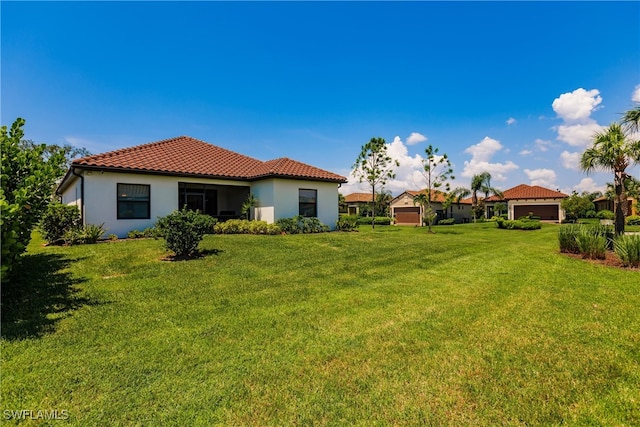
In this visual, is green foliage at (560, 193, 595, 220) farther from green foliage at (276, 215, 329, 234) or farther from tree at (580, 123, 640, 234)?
green foliage at (276, 215, 329, 234)

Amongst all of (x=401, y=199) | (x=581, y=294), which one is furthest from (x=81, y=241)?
(x=401, y=199)

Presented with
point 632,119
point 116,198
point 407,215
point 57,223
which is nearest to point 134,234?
point 116,198

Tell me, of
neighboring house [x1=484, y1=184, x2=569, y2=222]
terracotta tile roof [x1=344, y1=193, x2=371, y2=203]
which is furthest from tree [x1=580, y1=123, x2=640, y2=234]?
terracotta tile roof [x1=344, y1=193, x2=371, y2=203]

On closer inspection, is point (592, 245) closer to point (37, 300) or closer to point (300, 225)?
point (300, 225)

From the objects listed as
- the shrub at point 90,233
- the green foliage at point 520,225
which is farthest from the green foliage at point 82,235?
the green foliage at point 520,225

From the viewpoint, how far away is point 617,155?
40.6ft

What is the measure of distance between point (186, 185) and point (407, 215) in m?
31.4

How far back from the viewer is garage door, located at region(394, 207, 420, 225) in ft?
131

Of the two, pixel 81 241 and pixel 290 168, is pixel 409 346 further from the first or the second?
pixel 290 168

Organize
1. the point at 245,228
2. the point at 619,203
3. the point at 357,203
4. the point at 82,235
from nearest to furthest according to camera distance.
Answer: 1. the point at 82,235
2. the point at 619,203
3. the point at 245,228
4. the point at 357,203

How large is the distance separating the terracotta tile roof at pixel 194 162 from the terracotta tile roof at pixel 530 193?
35261 millimetres

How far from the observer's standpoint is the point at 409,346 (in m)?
3.86

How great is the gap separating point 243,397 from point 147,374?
1.16 metres

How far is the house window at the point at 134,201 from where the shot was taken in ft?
44.7
